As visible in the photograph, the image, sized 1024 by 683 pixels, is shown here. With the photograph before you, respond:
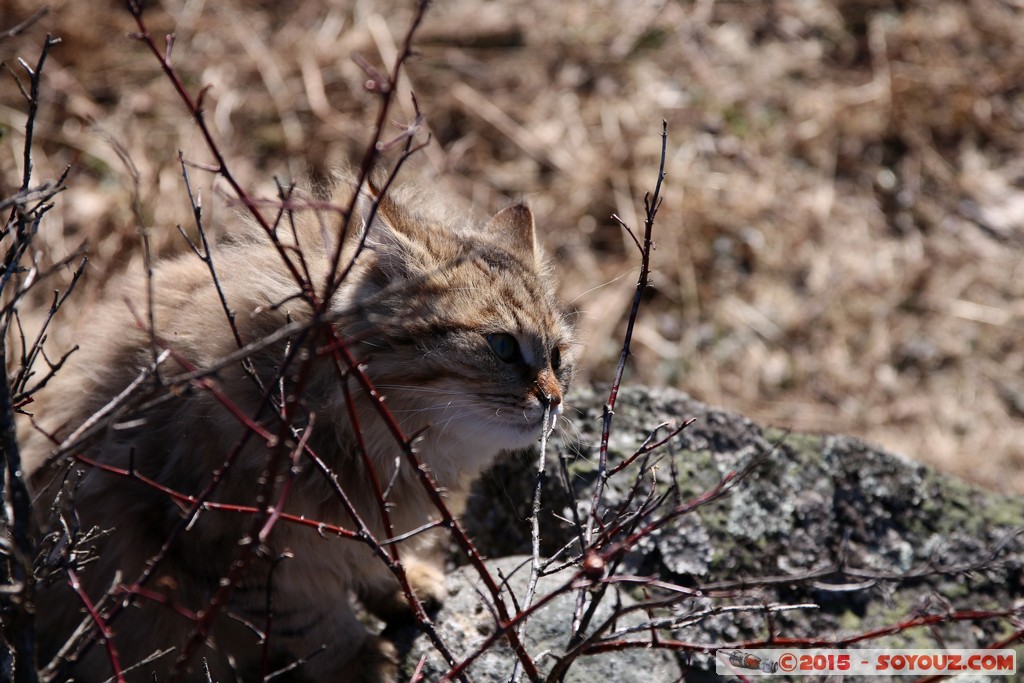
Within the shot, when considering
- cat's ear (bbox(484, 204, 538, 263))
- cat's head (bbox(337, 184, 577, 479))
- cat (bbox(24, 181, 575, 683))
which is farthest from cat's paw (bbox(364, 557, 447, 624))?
cat's ear (bbox(484, 204, 538, 263))

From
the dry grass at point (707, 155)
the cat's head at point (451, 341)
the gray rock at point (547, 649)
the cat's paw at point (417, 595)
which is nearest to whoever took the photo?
the cat's head at point (451, 341)

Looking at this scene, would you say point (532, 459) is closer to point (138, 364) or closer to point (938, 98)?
point (138, 364)

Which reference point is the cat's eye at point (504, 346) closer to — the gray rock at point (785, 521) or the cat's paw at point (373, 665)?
the gray rock at point (785, 521)

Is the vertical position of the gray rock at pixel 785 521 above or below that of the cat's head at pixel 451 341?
below

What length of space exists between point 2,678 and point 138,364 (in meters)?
1.06

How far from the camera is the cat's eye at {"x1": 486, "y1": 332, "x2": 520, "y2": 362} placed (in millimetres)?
2545

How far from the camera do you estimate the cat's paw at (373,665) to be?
2814 mm

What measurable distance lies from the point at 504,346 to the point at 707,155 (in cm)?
397

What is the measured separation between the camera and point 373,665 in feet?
9.29

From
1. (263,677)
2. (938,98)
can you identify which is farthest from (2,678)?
(938,98)

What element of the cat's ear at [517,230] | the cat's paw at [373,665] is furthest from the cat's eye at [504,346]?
the cat's paw at [373,665]

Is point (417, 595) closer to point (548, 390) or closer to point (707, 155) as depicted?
point (548, 390)

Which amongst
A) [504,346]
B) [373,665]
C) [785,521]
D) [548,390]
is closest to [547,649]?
[373,665]

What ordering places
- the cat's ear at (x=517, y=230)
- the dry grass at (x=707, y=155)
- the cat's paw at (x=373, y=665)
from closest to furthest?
the cat's paw at (x=373, y=665), the cat's ear at (x=517, y=230), the dry grass at (x=707, y=155)
